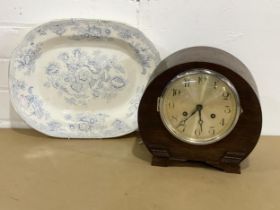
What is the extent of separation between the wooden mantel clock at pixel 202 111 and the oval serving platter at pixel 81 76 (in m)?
0.13

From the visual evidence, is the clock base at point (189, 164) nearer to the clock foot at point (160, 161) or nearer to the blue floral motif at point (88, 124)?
the clock foot at point (160, 161)

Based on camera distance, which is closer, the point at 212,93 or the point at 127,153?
the point at 212,93

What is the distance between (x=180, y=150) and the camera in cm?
88

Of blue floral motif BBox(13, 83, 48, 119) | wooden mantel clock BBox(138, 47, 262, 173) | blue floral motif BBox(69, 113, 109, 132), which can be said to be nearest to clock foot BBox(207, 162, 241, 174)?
wooden mantel clock BBox(138, 47, 262, 173)

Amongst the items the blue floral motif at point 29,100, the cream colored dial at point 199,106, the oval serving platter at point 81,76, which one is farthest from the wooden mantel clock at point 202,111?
the blue floral motif at point 29,100

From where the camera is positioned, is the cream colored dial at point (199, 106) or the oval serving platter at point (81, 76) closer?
the cream colored dial at point (199, 106)

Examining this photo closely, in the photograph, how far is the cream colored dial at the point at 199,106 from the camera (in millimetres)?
830

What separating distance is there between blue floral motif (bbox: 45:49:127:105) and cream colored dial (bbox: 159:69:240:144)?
0.18 meters

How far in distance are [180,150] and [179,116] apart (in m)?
0.07

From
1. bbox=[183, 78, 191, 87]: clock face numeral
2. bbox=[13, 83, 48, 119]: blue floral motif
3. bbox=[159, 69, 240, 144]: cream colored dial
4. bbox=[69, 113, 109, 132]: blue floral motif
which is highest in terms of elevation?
bbox=[183, 78, 191, 87]: clock face numeral

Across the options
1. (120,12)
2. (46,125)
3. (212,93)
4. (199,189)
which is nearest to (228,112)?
(212,93)

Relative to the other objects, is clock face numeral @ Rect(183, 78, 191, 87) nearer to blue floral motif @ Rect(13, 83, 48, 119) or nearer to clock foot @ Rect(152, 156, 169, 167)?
clock foot @ Rect(152, 156, 169, 167)

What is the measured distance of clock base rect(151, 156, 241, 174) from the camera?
88 cm

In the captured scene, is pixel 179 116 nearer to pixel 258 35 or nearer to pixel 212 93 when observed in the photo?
pixel 212 93
